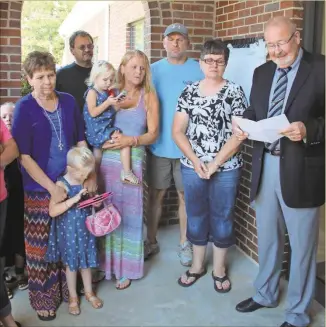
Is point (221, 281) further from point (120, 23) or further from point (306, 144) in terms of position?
point (120, 23)

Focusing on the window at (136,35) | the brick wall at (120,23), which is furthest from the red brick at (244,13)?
the window at (136,35)

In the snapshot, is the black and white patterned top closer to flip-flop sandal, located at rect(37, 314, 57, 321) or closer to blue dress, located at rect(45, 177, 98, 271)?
blue dress, located at rect(45, 177, 98, 271)

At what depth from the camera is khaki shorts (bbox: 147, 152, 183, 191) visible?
3539 millimetres

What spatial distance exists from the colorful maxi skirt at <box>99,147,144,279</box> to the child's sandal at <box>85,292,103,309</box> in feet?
0.77

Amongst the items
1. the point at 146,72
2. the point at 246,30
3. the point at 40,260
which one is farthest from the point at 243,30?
the point at 40,260

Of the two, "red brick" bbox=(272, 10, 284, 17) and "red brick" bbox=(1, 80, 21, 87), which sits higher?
"red brick" bbox=(272, 10, 284, 17)

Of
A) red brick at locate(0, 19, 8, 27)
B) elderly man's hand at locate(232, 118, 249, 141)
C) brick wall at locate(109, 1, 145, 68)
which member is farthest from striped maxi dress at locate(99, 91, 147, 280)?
brick wall at locate(109, 1, 145, 68)

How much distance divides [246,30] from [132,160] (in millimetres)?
1430

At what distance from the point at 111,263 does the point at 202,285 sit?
2.19ft

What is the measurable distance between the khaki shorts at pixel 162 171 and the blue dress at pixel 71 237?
3.00 ft

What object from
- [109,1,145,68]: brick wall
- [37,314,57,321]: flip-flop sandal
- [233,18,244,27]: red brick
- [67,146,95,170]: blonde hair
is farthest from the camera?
[109,1,145,68]: brick wall

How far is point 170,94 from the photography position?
338 centimetres

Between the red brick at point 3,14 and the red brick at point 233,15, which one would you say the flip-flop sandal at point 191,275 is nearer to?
the red brick at point 233,15

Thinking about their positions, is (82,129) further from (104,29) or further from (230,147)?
(104,29)
